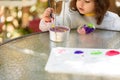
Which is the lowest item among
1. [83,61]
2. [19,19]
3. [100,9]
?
[19,19]

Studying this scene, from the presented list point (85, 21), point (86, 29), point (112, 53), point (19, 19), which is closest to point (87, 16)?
point (85, 21)

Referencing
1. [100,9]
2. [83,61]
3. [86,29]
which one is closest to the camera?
[83,61]

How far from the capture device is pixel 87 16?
1.41 m

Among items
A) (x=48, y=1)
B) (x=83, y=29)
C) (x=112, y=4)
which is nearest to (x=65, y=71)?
(x=83, y=29)

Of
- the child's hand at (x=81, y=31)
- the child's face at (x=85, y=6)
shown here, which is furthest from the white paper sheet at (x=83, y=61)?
the child's face at (x=85, y=6)

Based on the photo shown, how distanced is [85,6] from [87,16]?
8 cm

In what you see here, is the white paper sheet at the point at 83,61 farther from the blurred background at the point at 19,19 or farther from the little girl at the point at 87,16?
the blurred background at the point at 19,19

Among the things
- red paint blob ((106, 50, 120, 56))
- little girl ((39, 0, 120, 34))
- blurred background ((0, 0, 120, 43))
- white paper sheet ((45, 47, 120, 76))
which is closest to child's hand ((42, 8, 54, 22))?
little girl ((39, 0, 120, 34))

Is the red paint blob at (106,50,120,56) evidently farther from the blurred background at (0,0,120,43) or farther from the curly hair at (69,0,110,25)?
the blurred background at (0,0,120,43)

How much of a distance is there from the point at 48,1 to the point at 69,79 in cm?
160

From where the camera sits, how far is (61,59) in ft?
3.21

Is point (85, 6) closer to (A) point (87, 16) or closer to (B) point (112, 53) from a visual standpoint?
(A) point (87, 16)

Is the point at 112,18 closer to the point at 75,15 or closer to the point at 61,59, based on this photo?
the point at 75,15

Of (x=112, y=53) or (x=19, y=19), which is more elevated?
(x=112, y=53)
